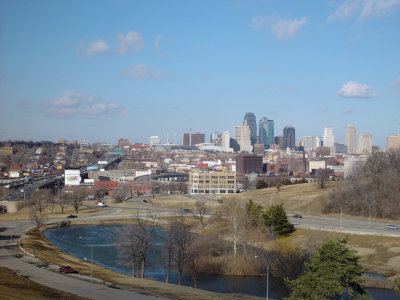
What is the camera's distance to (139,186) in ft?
316

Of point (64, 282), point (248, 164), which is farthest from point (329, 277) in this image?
point (248, 164)

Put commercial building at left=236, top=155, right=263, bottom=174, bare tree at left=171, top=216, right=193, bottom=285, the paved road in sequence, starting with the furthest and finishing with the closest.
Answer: commercial building at left=236, top=155, right=263, bottom=174
bare tree at left=171, top=216, right=193, bottom=285
the paved road

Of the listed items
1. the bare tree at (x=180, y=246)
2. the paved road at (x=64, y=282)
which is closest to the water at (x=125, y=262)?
the bare tree at (x=180, y=246)

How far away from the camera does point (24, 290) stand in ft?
65.0

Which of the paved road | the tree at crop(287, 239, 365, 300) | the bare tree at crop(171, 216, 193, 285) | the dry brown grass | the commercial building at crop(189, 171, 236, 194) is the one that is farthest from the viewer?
the commercial building at crop(189, 171, 236, 194)

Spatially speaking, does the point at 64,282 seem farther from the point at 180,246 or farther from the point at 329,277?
the point at 329,277

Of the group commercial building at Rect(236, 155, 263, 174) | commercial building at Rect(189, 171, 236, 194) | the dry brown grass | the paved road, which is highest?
commercial building at Rect(236, 155, 263, 174)

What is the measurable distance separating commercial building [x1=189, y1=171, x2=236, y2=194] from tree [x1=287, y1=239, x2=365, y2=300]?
78.9m

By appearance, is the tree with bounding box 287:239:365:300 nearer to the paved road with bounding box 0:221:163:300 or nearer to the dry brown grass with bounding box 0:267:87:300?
the paved road with bounding box 0:221:163:300

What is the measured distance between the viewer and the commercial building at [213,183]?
3809 inches

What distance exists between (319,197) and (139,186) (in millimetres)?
45340

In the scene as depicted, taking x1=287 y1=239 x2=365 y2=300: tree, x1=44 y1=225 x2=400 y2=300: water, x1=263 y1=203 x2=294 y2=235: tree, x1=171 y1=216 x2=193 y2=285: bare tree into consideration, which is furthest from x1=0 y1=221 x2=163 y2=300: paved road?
x1=263 y1=203 x2=294 y2=235: tree

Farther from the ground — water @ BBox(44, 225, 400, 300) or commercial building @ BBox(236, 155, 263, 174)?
commercial building @ BBox(236, 155, 263, 174)

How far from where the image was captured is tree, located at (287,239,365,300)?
643 inches
